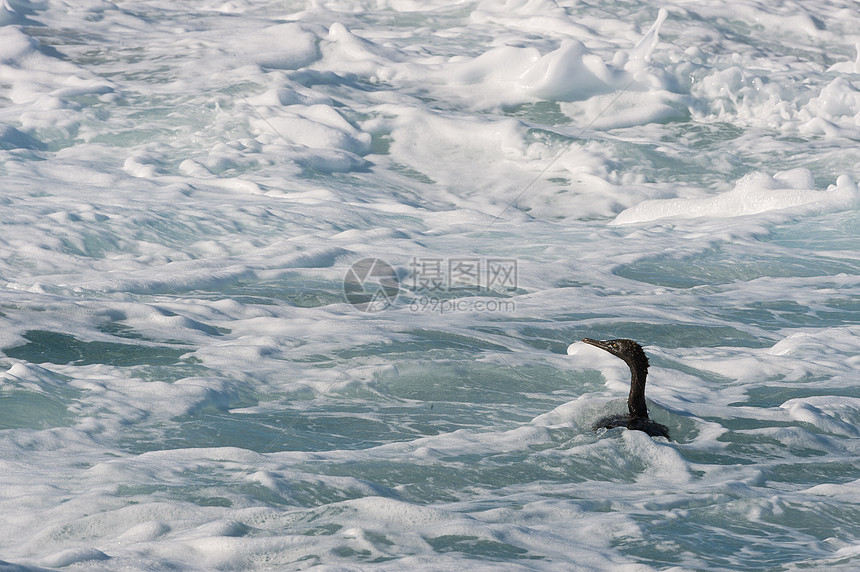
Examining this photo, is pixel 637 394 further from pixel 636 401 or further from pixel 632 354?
pixel 632 354

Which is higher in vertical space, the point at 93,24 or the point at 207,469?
the point at 93,24

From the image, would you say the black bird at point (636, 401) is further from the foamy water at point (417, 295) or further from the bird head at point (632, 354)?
the foamy water at point (417, 295)

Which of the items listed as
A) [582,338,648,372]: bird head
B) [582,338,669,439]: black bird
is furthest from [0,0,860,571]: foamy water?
[582,338,648,372]: bird head

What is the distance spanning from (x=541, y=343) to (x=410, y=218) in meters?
5.04

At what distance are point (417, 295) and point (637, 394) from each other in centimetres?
356

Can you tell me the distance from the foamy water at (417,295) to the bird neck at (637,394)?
11.2 inches

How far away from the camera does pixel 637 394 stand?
5.49 metres

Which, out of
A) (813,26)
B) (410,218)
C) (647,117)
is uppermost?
(813,26)

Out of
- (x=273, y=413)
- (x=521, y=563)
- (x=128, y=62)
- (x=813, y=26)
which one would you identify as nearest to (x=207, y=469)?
(x=273, y=413)

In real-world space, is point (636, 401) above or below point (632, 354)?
below

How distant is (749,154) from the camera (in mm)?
15125

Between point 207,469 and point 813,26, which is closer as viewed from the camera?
point 207,469

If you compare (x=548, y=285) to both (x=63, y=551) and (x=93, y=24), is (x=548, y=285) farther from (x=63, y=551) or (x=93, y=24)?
(x=93, y=24)

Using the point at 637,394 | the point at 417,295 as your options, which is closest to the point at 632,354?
the point at 637,394
